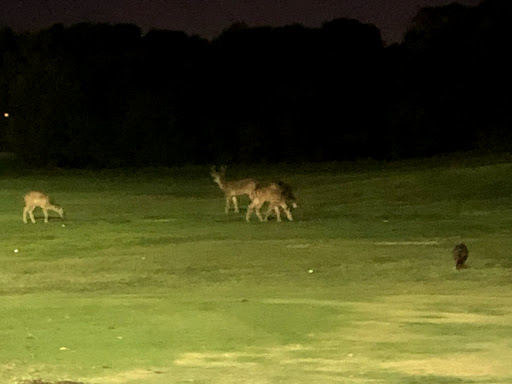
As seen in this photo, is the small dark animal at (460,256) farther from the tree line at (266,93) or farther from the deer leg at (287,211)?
the tree line at (266,93)

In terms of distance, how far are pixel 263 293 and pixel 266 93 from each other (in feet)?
209

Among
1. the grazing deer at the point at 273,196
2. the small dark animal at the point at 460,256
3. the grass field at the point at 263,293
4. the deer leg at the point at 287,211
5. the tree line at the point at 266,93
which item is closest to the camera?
the grass field at the point at 263,293

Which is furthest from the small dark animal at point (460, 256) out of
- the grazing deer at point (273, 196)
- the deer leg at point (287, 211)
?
the deer leg at point (287, 211)

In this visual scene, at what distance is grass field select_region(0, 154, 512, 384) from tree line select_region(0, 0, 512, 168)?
30336mm

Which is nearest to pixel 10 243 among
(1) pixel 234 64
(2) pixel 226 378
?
(2) pixel 226 378

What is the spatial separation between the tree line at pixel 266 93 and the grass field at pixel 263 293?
30.3 m

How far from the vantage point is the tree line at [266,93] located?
6719 cm

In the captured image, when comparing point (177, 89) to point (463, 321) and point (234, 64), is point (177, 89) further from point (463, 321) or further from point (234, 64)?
point (463, 321)

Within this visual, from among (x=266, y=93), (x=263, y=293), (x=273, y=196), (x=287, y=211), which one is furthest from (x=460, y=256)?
(x=266, y=93)

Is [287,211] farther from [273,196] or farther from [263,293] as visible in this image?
[263,293]

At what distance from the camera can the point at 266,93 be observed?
78688 mm

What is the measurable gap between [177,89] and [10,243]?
5405 centimetres

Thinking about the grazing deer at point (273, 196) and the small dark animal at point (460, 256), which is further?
the grazing deer at point (273, 196)

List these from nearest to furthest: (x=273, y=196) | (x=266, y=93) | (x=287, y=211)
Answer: (x=273, y=196) → (x=287, y=211) → (x=266, y=93)
